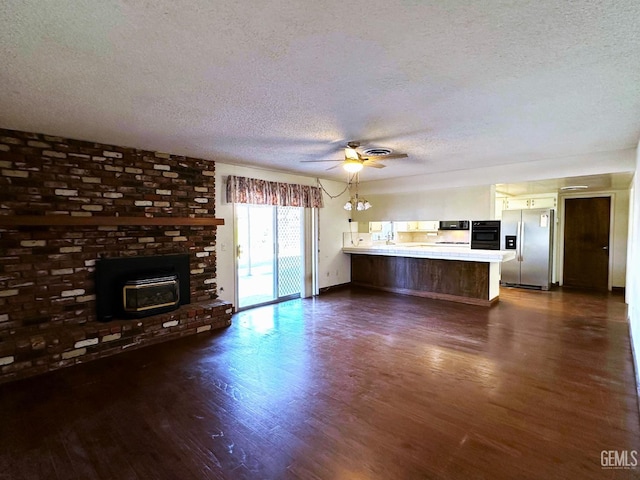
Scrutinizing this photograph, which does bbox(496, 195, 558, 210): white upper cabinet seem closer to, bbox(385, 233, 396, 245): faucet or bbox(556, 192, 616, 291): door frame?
bbox(556, 192, 616, 291): door frame

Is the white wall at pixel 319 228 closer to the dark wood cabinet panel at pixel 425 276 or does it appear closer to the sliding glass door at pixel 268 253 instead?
the sliding glass door at pixel 268 253

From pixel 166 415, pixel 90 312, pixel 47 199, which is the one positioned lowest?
pixel 166 415

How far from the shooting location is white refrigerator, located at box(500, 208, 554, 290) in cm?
691

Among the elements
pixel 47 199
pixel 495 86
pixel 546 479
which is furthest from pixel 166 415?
pixel 495 86

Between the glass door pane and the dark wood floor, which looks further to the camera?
the glass door pane

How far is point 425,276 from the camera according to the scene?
6.38m

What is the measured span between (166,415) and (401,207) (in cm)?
572

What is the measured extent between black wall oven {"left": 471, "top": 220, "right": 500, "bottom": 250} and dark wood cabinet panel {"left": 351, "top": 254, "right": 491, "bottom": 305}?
56cm

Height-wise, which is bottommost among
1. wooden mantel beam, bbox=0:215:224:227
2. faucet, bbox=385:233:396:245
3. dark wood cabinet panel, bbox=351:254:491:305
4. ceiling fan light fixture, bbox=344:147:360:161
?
dark wood cabinet panel, bbox=351:254:491:305

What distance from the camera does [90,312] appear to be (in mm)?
3826

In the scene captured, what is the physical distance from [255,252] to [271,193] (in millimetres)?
1093

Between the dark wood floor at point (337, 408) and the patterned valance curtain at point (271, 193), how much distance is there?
219 cm

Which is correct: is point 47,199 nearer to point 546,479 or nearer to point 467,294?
point 546,479

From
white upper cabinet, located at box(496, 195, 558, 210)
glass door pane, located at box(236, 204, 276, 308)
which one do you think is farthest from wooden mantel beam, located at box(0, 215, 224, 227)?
white upper cabinet, located at box(496, 195, 558, 210)
